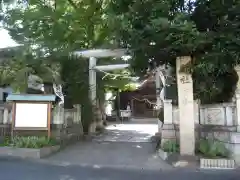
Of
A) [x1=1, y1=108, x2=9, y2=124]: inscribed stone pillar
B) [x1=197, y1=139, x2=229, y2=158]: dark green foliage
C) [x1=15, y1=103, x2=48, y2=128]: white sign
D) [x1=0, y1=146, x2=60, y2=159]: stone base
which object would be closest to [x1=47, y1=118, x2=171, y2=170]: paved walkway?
[x1=0, y1=146, x2=60, y2=159]: stone base

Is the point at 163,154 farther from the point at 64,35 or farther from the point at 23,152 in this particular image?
the point at 64,35

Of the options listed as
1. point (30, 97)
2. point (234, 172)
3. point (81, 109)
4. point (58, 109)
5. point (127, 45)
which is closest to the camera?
point (234, 172)

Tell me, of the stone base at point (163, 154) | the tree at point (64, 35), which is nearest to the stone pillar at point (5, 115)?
the tree at point (64, 35)

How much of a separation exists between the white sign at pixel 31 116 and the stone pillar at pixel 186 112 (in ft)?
14.8

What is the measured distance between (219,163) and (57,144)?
5.40 m

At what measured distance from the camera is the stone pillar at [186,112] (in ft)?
26.2

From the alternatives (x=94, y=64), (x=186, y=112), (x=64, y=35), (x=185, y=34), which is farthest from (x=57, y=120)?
(x=185, y=34)

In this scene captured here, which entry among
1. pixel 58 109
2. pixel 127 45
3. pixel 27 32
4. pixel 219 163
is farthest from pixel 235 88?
pixel 27 32

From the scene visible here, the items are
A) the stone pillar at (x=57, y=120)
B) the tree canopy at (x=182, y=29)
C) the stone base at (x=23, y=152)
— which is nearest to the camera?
the tree canopy at (x=182, y=29)

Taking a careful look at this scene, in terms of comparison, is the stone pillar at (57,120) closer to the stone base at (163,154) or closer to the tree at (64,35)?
the tree at (64,35)

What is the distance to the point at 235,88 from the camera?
7.89 metres

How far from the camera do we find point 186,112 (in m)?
8.16

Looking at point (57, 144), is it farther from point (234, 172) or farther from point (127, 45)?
point (234, 172)

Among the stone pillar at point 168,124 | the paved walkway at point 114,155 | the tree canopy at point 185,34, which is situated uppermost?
the tree canopy at point 185,34
